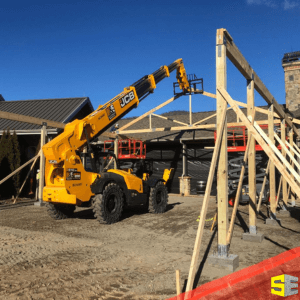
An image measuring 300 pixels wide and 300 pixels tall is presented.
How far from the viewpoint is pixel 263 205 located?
12.1 metres

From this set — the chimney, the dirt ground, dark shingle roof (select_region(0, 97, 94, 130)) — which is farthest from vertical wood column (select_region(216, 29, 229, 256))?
the chimney

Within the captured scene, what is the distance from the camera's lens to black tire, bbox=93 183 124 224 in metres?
8.08

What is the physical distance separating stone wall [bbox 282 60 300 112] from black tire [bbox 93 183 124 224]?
517 inches

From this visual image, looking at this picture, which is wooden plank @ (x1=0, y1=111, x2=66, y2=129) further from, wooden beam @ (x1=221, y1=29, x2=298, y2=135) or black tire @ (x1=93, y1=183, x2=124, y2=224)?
wooden beam @ (x1=221, y1=29, x2=298, y2=135)

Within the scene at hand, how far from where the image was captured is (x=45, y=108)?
62.5ft

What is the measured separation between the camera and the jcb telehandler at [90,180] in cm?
788

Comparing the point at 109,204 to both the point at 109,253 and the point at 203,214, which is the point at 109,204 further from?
the point at 203,214

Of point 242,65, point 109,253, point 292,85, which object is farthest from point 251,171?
point 292,85

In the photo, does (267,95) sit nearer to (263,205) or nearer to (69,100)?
(263,205)

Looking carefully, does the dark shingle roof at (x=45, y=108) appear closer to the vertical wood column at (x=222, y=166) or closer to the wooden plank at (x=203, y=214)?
the vertical wood column at (x=222, y=166)

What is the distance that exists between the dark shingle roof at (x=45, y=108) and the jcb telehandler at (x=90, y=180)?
25.2 ft

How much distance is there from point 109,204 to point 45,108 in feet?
41.9

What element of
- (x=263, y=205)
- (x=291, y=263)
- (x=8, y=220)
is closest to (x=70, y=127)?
(x=8, y=220)

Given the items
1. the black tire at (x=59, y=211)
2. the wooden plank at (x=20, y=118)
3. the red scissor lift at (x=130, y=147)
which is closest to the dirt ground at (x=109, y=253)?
the black tire at (x=59, y=211)
